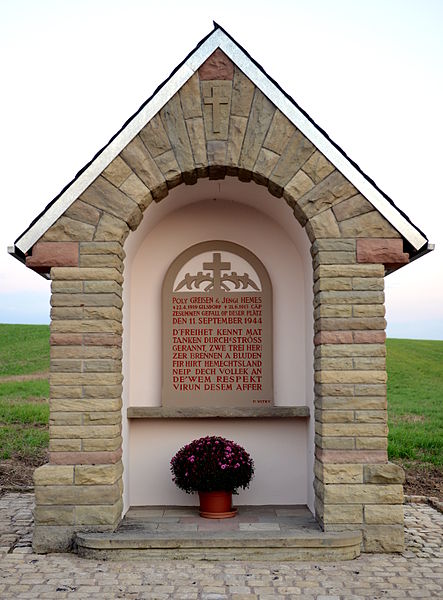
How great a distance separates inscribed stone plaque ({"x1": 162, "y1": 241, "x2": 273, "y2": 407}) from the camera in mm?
8297

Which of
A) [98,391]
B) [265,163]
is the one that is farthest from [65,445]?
[265,163]

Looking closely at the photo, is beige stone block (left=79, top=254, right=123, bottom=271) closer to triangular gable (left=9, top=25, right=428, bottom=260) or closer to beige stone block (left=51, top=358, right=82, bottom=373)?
triangular gable (left=9, top=25, right=428, bottom=260)

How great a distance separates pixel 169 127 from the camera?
7.29 meters

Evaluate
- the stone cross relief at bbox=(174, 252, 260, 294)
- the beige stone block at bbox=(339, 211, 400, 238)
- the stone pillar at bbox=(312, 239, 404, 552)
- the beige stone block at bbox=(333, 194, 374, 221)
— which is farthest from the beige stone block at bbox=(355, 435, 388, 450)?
the stone cross relief at bbox=(174, 252, 260, 294)

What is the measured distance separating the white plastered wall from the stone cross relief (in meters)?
0.29

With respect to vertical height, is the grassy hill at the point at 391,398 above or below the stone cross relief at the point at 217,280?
below

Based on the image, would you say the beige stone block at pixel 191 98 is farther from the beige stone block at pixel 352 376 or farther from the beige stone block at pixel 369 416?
the beige stone block at pixel 369 416

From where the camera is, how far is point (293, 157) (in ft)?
23.8

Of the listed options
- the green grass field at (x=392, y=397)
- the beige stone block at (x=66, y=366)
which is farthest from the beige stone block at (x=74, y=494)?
the green grass field at (x=392, y=397)

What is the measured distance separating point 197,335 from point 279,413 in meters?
1.31

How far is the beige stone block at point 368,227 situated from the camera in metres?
7.18

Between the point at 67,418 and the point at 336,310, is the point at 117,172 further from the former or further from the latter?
the point at 336,310

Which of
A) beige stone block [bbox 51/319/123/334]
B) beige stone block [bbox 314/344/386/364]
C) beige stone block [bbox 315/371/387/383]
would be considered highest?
beige stone block [bbox 51/319/123/334]

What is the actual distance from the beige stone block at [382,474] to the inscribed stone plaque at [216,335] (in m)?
1.69
